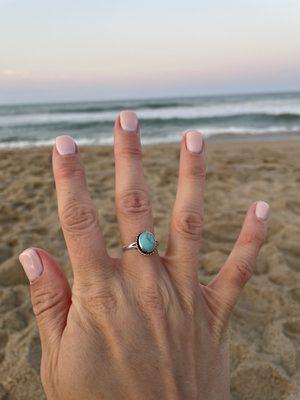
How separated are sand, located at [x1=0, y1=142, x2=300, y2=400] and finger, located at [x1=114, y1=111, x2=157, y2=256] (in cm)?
94

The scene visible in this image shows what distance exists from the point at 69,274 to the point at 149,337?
164cm

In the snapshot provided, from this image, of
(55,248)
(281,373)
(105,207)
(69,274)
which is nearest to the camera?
(281,373)

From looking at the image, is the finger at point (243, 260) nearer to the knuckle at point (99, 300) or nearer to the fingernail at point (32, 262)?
the knuckle at point (99, 300)

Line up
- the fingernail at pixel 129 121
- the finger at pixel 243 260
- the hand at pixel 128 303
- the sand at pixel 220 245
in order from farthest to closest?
1. the sand at pixel 220 245
2. the finger at pixel 243 260
3. the fingernail at pixel 129 121
4. the hand at pixel 128 303

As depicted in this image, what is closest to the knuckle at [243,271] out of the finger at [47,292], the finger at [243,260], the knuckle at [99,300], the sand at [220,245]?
the finger at [243,260]

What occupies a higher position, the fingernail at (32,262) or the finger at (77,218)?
the finger at (77,218)

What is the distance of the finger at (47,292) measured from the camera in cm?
106

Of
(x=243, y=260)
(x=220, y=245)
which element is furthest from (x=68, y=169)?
(x=220, y=245)

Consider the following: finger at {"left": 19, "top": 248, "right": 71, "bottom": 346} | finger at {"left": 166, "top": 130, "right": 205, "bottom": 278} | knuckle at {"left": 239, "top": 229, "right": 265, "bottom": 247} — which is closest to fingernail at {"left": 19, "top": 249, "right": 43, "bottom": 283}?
finger at {"left": 19, "top": 248, "right": 71, "bottom": 346}

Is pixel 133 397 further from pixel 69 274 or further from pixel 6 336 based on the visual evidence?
pixel 69 274

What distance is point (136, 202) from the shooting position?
3.76 feet

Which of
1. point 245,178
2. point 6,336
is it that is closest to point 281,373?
point 6,336

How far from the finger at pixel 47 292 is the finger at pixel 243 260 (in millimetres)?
440

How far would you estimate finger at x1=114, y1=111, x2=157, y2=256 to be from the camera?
3.71 ft
